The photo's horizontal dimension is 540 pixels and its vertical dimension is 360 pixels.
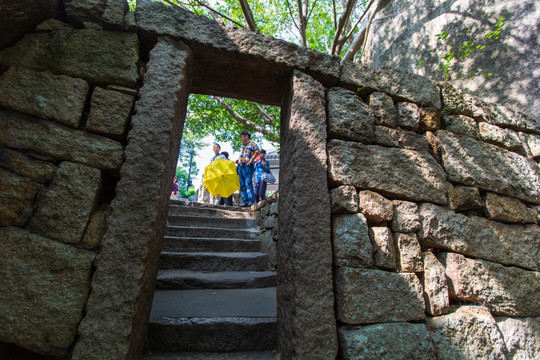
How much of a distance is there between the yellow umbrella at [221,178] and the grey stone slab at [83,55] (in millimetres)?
3885

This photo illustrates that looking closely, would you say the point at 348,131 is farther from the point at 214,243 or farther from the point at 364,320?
the point at 214,243

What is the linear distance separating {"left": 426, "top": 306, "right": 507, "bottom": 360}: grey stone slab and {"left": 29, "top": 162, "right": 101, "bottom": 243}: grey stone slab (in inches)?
80.4

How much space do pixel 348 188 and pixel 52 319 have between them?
1.69 metres

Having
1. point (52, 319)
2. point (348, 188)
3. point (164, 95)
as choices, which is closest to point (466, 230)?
point (348, 188)

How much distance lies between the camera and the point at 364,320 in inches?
56.9

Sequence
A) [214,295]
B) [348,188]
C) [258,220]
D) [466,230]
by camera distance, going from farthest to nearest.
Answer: [258,220]
[214,295]
[466,230]
[348,188]

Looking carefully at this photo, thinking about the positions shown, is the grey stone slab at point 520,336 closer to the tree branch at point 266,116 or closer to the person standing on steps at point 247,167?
the person standing on steps at point 247,167

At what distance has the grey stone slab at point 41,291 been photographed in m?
1.18

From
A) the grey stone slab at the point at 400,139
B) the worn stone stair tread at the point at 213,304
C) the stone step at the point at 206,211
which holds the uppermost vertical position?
the grey stone slab at the point at 400,139

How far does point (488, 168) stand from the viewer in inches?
82.9

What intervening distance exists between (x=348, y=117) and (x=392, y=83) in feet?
1.84

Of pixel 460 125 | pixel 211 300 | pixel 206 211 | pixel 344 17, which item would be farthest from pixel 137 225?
pixel 344 17

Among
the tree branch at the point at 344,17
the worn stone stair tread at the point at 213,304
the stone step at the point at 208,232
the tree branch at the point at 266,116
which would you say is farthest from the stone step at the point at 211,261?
the tree branch at the point at 266,116

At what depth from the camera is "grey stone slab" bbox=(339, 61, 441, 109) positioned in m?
2.01
